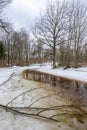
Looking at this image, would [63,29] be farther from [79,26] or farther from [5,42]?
[5,42]

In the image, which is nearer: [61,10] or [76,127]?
[76,127]

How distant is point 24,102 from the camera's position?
7.47 meters

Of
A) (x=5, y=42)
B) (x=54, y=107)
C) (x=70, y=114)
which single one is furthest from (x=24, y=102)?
(x=5, y=42)

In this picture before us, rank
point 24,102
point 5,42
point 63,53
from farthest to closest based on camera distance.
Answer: point 5,42
point 63,53
point 24,102

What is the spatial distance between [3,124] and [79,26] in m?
31.1

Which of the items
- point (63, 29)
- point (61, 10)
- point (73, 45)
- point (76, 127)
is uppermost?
point (61, 10)

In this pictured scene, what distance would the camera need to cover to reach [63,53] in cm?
4284

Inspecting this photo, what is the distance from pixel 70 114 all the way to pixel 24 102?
1985 mm

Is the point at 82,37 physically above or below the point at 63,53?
above

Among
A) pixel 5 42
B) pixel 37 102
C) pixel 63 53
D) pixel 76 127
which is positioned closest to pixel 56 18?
pixel 63 53

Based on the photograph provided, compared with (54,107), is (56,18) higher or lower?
higher

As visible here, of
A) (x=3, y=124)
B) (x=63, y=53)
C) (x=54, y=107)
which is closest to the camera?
(x=3, y=124)

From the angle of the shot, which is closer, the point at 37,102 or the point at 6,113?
the point at 6,113

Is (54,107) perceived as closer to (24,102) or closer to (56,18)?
(24,102)
